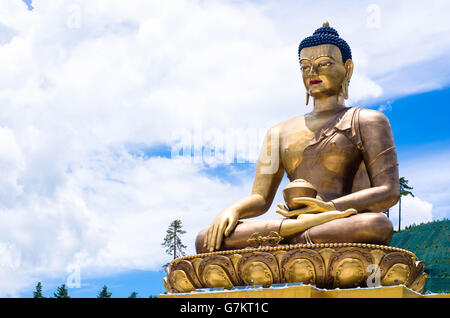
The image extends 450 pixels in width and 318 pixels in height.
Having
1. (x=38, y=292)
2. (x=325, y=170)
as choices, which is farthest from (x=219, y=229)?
(x=38, y=292)

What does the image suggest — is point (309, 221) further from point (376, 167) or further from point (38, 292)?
point (38, 292)

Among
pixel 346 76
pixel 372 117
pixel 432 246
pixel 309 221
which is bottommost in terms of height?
pixel 309 221

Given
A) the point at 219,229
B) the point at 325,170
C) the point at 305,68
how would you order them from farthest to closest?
the point at 305,68 < the point at 325,170 < the point at 219,229

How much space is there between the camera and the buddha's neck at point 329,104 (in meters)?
8.81

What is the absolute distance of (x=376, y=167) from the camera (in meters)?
7.94

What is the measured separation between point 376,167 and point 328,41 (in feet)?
6.54

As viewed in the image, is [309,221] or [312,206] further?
[312,206]

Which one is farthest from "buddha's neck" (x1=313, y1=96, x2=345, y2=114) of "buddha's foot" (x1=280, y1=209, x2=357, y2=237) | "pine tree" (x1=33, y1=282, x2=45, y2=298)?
"pine tree" (x1=33, y1=282, x2=45, y2=298)

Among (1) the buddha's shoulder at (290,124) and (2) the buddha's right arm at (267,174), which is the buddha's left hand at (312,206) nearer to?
(2) the buddha's right arm at (267,174)

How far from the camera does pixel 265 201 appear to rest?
28.8ft

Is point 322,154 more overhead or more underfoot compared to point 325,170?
more overhead
